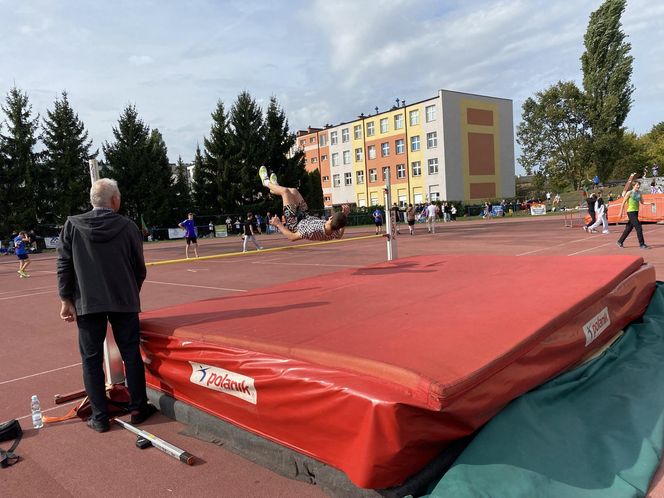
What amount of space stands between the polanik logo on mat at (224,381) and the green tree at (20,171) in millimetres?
38001

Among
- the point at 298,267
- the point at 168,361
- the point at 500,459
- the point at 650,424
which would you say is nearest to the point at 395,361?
the point at 500,459

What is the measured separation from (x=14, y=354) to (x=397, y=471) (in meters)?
5.48

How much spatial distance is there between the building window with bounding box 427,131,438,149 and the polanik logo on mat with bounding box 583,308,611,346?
46.8 metres

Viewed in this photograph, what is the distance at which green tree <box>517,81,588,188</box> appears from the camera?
49.4 metres

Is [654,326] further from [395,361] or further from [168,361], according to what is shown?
[168,361]

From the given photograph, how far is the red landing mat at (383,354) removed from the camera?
2.17 meters

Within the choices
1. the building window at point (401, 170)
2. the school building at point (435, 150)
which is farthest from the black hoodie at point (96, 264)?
the building window at point (401, 170)

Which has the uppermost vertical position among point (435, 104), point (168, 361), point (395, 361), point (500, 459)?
point (435, 104)

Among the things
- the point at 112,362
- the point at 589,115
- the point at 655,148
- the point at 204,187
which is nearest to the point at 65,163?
the point at 204,187

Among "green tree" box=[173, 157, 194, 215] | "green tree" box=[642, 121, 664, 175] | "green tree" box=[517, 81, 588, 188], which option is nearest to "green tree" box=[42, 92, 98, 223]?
"green tree" box=[173, 157, 194, 215]

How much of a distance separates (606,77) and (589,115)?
3663mm

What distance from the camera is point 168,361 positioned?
3.54 metres

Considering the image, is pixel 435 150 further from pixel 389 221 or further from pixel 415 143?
pixel 389 221

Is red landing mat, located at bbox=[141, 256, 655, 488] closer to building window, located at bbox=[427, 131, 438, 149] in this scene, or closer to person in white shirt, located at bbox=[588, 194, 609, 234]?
person in white shirt, located at bbox=[588, 194, 609, 234]
